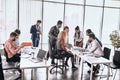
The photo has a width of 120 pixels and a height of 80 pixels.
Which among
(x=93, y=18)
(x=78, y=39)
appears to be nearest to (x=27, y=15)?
(x=78, y=39)

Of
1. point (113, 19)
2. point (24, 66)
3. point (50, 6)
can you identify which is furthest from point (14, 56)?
point (113, 19)

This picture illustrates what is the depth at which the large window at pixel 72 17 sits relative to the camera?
836cm

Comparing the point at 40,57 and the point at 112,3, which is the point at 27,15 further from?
the point at 112,3

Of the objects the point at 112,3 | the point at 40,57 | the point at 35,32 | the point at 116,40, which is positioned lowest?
the point at 40,57

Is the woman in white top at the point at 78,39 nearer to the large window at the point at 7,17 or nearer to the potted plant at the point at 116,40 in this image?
the potted plant at the point at 116,40

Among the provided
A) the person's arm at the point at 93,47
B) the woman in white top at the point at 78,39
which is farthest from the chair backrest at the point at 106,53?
the woman in white top at the point at 78,39

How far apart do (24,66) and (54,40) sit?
6.82 feet

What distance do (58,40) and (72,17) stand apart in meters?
3.80

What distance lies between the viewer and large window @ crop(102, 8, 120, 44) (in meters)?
9.18

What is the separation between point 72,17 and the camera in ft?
28.1

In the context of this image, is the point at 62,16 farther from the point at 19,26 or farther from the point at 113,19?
the point at 113,19

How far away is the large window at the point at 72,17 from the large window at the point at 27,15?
1423 mm

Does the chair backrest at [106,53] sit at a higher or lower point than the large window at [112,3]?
lower

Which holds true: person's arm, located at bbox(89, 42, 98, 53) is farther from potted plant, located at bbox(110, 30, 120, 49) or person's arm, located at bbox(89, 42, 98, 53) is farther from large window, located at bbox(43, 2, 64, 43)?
large window, located at bbox(43, 2, 64, 43)
